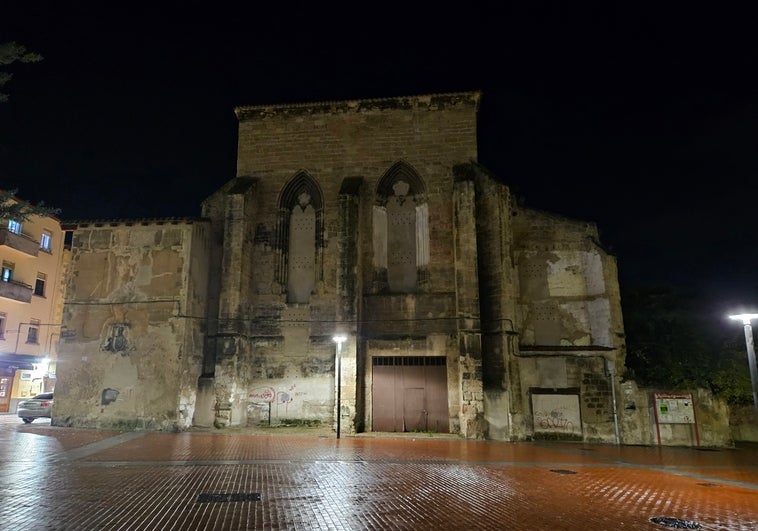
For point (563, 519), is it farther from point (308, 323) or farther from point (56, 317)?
point (56, 317)

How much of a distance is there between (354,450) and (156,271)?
10.4m

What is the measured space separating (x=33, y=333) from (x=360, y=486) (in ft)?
106

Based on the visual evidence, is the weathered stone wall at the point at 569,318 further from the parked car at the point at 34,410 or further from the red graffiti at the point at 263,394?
the parked car at the point at 34,410

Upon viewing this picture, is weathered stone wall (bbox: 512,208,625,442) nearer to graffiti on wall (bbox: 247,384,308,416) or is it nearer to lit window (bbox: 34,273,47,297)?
graffiti on wall (bbox: 247,384,308,416)

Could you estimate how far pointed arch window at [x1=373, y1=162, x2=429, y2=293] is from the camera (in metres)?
20.1

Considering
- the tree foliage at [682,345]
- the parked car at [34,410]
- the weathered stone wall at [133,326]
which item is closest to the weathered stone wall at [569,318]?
the tree foliage at [682,345]

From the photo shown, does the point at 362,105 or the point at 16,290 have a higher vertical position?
the point at 362,105

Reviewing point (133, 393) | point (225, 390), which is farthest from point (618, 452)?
point (133, 393)

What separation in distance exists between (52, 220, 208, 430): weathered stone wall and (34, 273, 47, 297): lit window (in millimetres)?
17083

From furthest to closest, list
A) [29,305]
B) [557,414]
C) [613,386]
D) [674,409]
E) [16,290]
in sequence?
[29,305] < [16,290] < [557,414] < [613,386] < [674,409]

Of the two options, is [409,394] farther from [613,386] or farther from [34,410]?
[34,410]

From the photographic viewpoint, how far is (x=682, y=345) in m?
19.8

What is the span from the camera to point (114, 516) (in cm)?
698

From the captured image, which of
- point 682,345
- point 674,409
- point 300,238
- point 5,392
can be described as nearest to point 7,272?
point 5,392
